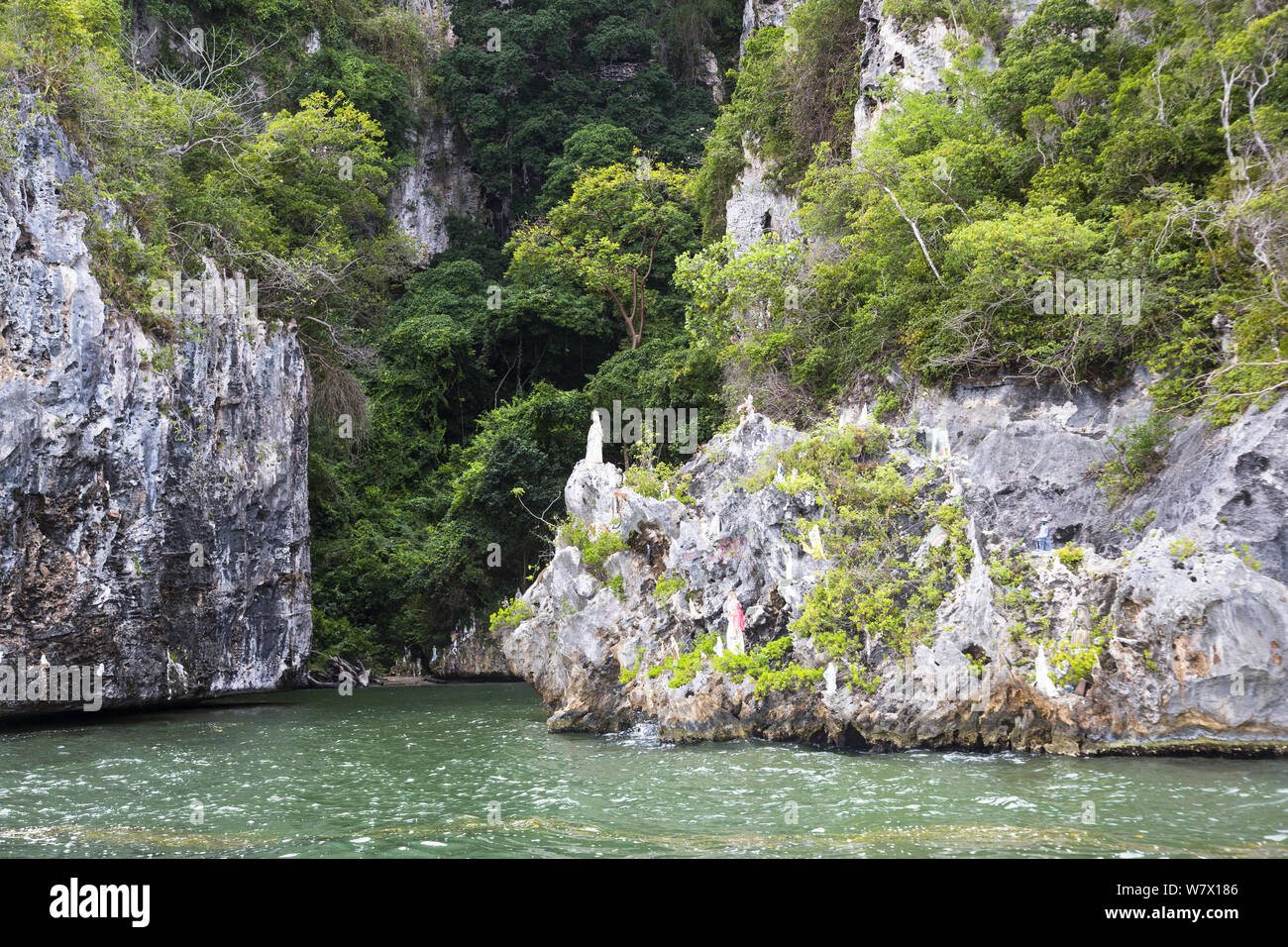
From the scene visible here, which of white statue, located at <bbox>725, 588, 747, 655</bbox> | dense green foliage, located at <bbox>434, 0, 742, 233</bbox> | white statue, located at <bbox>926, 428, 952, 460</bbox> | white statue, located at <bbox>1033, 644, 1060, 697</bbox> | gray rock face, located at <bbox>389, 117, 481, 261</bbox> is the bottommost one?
white statue, located at <bbox>1033, 644, 1060, 697</bbox>

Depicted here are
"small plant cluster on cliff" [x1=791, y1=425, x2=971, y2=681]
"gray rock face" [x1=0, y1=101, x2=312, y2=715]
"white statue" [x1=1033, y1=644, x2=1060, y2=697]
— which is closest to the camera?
"white statue" [x1=1033, y1=644, x2=1060, y2=697]

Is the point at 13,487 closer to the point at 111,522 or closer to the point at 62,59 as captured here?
the point at 111,522

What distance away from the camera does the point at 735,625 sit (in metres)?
14.8

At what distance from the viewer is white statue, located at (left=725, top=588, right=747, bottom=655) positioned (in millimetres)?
14586

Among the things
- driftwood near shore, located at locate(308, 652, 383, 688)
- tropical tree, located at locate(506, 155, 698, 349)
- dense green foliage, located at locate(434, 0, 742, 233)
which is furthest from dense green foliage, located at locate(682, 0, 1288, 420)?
dense green foliage, located at locate(434, 0, 742, 233)

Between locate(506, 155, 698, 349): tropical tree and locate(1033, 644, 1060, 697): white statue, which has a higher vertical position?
locate(506, 155, 698, 349): tropical tree

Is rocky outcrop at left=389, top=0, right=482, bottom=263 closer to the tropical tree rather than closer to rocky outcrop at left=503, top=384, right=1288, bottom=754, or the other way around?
the tropical tree

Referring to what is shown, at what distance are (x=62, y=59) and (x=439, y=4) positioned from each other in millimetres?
26464

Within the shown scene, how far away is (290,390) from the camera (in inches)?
890

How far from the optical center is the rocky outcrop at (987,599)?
1123 cm

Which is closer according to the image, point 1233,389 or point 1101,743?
point 1101,743

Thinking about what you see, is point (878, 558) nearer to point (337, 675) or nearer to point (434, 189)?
point (337, 675)

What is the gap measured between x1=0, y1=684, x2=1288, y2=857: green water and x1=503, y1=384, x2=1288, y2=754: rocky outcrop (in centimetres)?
64

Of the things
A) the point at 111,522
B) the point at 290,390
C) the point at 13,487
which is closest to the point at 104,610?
the point at 111,522
